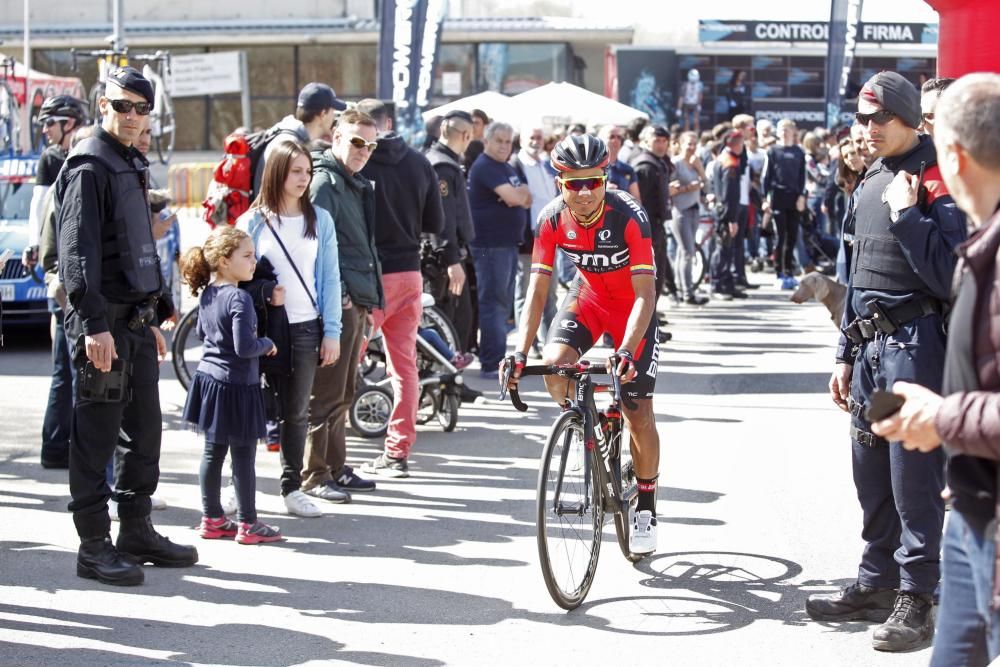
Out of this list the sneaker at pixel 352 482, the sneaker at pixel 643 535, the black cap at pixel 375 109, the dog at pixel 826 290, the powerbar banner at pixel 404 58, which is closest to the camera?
the sneaker at pixel 643 535

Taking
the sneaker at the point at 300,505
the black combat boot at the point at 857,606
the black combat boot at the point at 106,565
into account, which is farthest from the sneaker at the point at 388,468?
the black combat boot at the point at 857,606

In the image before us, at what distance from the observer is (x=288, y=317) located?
23.5ft

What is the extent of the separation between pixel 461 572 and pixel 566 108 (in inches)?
661

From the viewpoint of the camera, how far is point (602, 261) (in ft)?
20.7

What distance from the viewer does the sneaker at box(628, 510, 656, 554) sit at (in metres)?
6.45

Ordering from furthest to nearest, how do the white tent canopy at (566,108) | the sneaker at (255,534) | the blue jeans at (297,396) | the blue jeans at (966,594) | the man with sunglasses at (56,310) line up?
the white tent canopy at (566,108) < the man with sunglasses at (56,310) < the blue jeans at (297,396) < the sneaker at (255,534) < the blue jeans at (966,594)

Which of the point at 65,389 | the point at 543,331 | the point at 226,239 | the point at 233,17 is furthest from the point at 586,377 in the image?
the point at 233,17

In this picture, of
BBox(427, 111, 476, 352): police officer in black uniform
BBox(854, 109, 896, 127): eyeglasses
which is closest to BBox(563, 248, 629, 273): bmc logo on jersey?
BBox(854, 109, 896, 127): eyeglasses

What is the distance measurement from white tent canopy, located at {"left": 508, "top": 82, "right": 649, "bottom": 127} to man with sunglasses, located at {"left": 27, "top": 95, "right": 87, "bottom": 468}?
41.8 feet

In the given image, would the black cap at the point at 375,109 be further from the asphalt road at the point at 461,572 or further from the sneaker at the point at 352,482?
the sneaker at the point at 352,482

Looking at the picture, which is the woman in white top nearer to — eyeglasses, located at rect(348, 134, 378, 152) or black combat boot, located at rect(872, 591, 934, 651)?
eyeglasses, located at rect(348, 134, 378, 152)

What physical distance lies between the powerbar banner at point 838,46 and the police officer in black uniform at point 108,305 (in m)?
22.8

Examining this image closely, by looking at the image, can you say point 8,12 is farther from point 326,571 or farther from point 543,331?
point 326,571

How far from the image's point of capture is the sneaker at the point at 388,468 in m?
8.40
